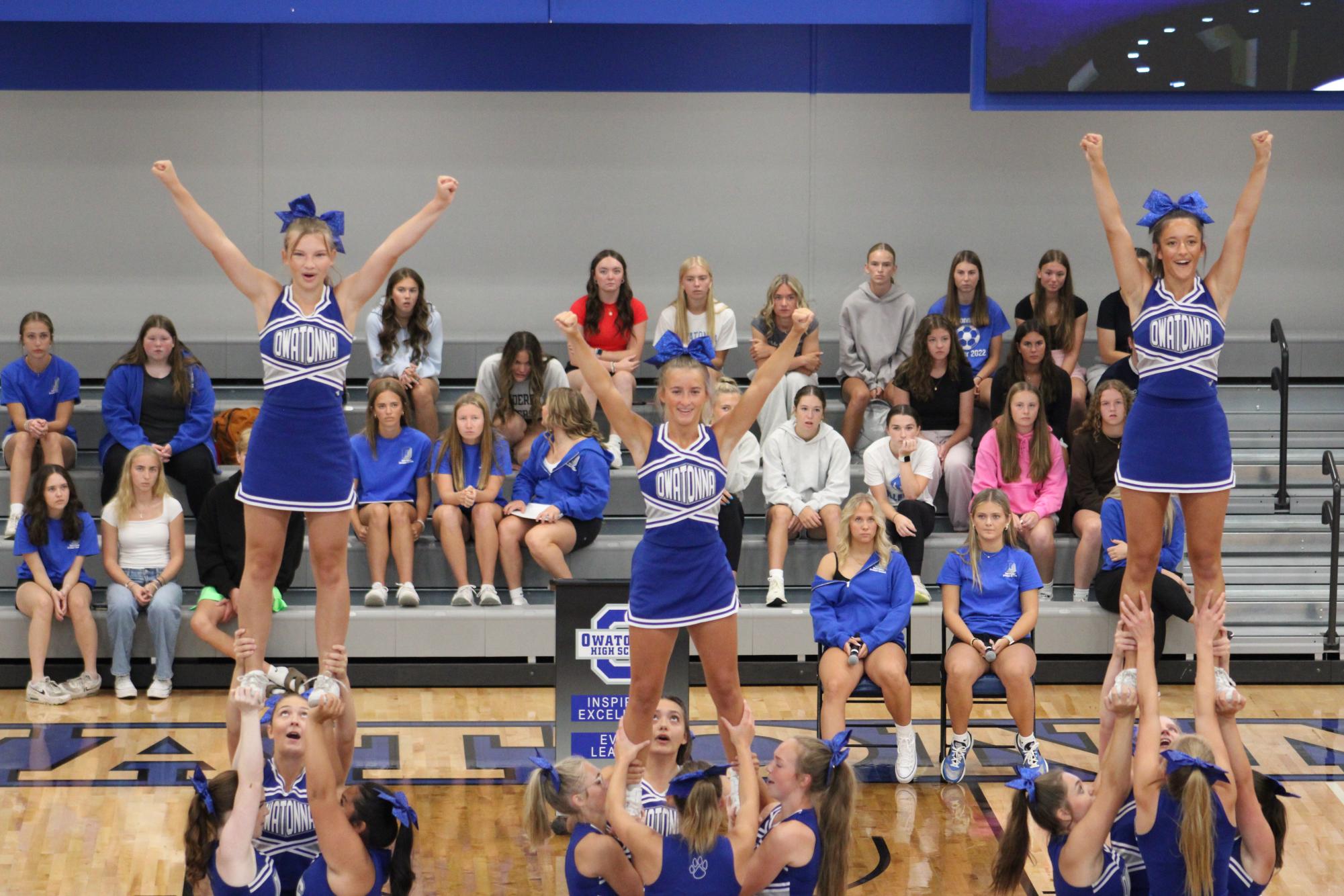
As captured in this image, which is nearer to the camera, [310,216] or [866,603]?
[310,216]

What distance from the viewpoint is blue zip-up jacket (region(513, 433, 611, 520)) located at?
7996 millimetres

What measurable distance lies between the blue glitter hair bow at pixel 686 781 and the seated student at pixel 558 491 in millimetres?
3376

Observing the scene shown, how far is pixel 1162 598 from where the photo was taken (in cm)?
765

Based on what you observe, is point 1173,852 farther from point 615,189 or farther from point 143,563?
point 615,189

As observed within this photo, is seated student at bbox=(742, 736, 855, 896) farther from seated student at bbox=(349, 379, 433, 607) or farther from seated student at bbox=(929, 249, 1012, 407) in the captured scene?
seated student at bbox=(929, 249, 1012, 407)

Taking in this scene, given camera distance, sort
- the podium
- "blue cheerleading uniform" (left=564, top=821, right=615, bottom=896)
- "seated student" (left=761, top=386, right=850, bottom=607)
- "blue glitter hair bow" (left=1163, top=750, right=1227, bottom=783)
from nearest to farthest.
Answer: "blue glitter hair bow" (left=1163, top=750, right=1227, bottom=783)
"blue cheerleading uniform" (left=564, top=821, right=615, bottom=896)
the podium
"seated student" (left=761, top=386, right=850, bottom=607)

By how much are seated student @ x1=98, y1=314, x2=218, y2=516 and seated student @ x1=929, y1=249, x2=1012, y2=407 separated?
4136mm

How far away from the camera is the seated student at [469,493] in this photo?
8.02m

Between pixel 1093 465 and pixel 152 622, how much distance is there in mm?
4836

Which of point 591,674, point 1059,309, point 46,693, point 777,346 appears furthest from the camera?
point 1059,309

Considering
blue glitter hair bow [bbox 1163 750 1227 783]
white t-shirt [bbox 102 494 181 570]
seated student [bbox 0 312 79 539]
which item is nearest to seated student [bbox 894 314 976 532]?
white t-shirt [bbox 102 494 181 570]

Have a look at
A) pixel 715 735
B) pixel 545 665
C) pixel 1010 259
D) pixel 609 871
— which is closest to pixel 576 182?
pixel 1010 259

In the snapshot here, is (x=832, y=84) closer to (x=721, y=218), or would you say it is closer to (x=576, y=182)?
(x=721, y=218)

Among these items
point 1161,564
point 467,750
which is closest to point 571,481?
point 467,750
